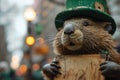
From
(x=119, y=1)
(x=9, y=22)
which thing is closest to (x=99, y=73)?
(x=119, y=1)

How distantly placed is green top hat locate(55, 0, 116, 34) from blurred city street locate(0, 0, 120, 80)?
8.89 meters

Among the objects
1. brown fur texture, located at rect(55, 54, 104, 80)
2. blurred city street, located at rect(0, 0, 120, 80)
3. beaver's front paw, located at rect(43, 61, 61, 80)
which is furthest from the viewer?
blurred city street, located at rect(0, 0, 120, 80)

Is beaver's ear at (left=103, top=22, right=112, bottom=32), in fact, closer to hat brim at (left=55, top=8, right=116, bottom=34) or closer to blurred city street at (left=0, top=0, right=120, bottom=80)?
hat brim at (left=55, top=8, right=116, bottom=34)

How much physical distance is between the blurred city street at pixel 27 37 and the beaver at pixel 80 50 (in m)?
9.09

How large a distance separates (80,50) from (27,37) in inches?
456

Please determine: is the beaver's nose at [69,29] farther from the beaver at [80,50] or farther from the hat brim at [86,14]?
the hat brim at [86,14]

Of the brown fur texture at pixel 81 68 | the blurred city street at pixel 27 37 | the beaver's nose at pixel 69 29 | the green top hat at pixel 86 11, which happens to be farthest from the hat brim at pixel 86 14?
the blurred city street at pixel 27 37

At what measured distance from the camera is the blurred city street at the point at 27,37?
1647 cm

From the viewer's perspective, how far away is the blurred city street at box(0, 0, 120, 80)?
1647cm

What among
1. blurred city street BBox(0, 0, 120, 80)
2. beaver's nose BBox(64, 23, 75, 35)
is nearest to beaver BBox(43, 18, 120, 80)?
beaver's nose BBox(64, 23, 75, 35)

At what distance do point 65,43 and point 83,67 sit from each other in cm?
29

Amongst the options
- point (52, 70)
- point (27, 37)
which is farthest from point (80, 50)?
point (27, 37)

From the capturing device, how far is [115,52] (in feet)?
15.7

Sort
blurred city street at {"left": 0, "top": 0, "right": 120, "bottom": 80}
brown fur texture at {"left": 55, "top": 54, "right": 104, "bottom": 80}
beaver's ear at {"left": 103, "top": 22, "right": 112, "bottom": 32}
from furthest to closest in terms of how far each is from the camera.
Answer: blurred city street at {"left": 0, "top": 0, "right": 120, "bottom": 80}
beaver's ear at {"left": 103, "top": 22, "right": 112, "bottom": 32}
brown fur texture at {"left": 55, "top": 54, "right": 104, "bottom": 80}
